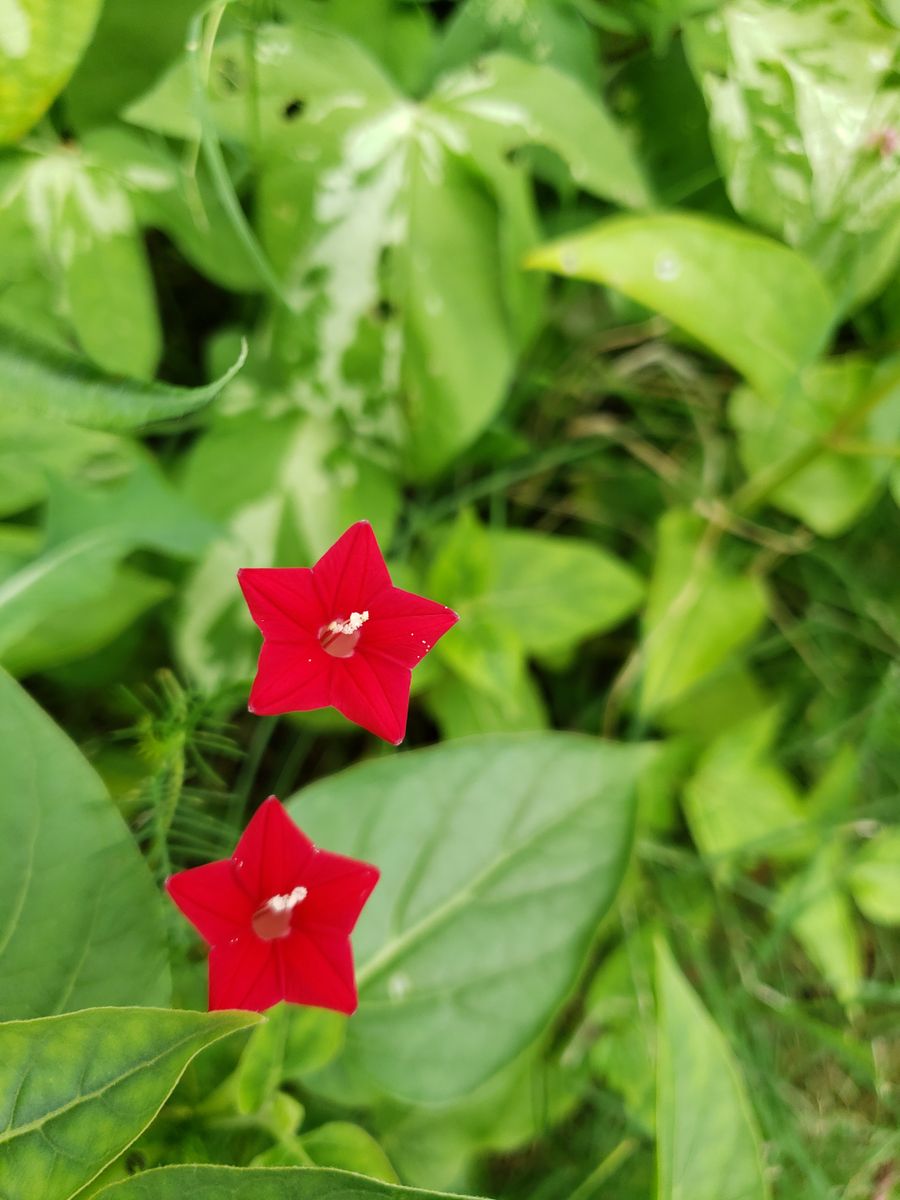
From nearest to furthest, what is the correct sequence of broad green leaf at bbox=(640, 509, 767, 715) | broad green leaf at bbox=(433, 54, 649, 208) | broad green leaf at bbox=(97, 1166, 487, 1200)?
broad green leaf at bbox=(97, 1166, 487, 1200) → broad green leaf at bbox=(433, 54, 649, 208) → broad green leaf at bbox=(640, 509, 767, 715)

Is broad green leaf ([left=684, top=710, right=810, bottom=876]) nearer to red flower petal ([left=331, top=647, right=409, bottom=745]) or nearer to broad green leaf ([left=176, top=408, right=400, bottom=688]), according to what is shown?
broad green leaf ([left=176, top=408, right=400, bottom=688])

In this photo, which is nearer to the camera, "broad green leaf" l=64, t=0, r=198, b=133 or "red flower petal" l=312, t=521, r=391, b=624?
"red flower petal" l=312, t=521, r=391, b=624

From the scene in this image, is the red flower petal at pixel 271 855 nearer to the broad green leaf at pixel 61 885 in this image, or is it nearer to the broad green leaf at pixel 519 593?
the broad green leaf at pixel 61 885

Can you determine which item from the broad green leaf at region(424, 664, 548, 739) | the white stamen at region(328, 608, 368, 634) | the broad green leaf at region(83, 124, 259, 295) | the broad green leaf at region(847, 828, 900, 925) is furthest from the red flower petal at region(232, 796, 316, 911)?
the broad green leaf at region(847, 828, 900, 925)

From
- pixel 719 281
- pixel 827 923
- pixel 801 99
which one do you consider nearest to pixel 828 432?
pixel 719 281

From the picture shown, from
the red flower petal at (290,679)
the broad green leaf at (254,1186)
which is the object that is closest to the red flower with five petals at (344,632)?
the red flower petal at (290,679)

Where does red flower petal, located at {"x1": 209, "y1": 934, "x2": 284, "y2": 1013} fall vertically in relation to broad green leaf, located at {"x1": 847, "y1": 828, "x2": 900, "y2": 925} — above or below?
above
